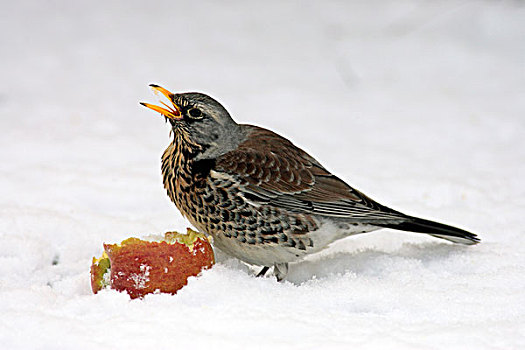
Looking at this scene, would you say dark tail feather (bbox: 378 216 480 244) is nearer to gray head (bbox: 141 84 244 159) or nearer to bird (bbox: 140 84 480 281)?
bird (bbox: 140 84 480 281)

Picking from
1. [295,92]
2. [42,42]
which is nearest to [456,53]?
[295,92]

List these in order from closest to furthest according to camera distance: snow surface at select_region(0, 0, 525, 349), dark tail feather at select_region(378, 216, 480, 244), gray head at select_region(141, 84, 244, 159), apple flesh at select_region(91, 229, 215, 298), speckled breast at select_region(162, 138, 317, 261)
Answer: snow surface at select_region(0, 0, 525, 349)
apple flesh at select_region(91, 229, 215, 298)
speckled breast at select_region(162, 138, 317, 261)
gray head at select_region(141, 84, 244, 159)
dark tail feather at select_region(378, 216, 480, 244)

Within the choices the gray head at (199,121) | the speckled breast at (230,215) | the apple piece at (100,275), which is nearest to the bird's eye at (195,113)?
the gray head at (199,121)

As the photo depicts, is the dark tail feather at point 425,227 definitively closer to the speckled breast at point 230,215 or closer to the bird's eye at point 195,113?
the speckled breast at point 230,215

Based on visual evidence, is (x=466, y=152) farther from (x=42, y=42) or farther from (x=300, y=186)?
(x=42, y=42)

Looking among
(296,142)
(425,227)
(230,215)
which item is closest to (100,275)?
(230,215)

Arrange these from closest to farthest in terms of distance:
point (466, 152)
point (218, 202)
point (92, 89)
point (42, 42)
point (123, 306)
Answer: point (123, 306) < point (218, 202) < point (466, 152) < point (92, 89) < point (42, 42)

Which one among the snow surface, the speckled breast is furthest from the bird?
the snow surface
